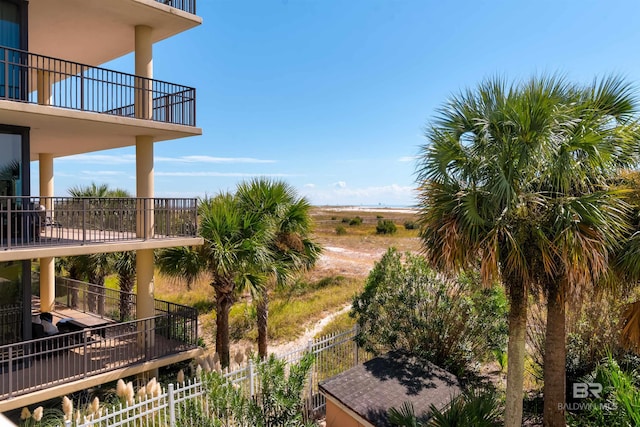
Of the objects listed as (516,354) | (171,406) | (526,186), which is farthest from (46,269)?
(526,186)

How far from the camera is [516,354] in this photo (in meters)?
7.63

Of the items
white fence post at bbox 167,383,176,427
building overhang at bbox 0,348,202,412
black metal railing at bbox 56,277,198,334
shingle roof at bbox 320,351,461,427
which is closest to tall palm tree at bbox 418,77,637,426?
shingle roof at bbox 320,351,461,427

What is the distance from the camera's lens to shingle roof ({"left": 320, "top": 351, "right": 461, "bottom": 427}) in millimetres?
8094

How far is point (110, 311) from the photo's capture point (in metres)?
15.2

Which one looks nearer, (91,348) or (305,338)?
(91,348)

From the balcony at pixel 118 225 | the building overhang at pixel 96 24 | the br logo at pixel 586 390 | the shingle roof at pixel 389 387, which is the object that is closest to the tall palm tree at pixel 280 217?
the balcony at pixel 118 225

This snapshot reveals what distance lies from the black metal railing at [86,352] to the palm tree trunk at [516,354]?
27.1 ft

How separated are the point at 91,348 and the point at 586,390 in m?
12.3

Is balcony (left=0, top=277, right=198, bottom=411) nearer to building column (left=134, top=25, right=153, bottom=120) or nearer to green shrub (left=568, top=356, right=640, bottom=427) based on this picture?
building column (left=134, top=25, right=153, bottom=120)

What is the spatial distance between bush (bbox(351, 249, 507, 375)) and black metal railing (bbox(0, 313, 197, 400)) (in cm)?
550

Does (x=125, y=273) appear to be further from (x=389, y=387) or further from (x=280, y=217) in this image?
(x=389, y=387)

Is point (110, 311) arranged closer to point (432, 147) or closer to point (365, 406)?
point (365, 406)

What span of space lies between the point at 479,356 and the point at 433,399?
14.1 feet

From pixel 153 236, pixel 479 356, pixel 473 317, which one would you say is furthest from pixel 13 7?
pixel 479 356
